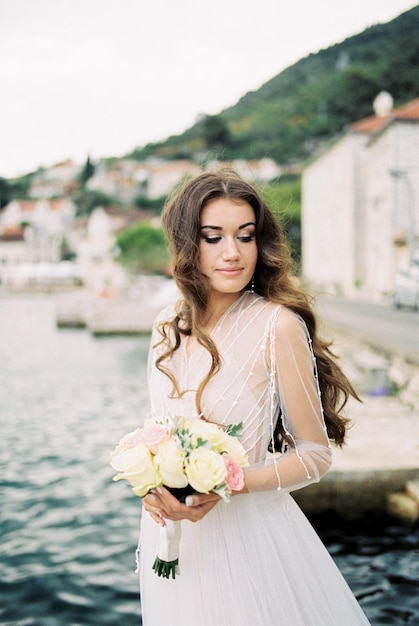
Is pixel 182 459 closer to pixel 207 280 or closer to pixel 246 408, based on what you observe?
pixel 246 408

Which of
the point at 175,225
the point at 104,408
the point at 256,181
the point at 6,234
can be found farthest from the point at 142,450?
the point at 6,234

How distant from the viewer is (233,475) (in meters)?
1.68

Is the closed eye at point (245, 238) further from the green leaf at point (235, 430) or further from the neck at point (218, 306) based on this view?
the green leaf at point (235, 430)

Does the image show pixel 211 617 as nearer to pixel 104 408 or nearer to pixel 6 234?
pixel 104 408

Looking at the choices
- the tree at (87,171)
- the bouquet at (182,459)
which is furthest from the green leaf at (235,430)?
the tree at (87,171)

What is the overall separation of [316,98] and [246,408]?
10241cm

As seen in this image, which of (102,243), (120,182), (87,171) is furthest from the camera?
(87,171)

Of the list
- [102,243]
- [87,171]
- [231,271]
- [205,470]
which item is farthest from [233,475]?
[87,171]

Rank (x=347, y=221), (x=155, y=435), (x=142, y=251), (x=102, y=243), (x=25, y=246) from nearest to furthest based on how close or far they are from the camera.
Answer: (x=155, y=435) < (x=347, y=221) < (x=142, y=251) < (x=102, y=243) < (x=25, y=246)

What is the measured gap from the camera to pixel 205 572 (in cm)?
190

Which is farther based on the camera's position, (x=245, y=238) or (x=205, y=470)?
(x=245, y=238)

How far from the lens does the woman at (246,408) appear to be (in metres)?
1.88

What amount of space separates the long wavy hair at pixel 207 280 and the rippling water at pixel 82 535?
277 cm

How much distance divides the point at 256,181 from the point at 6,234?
105m
